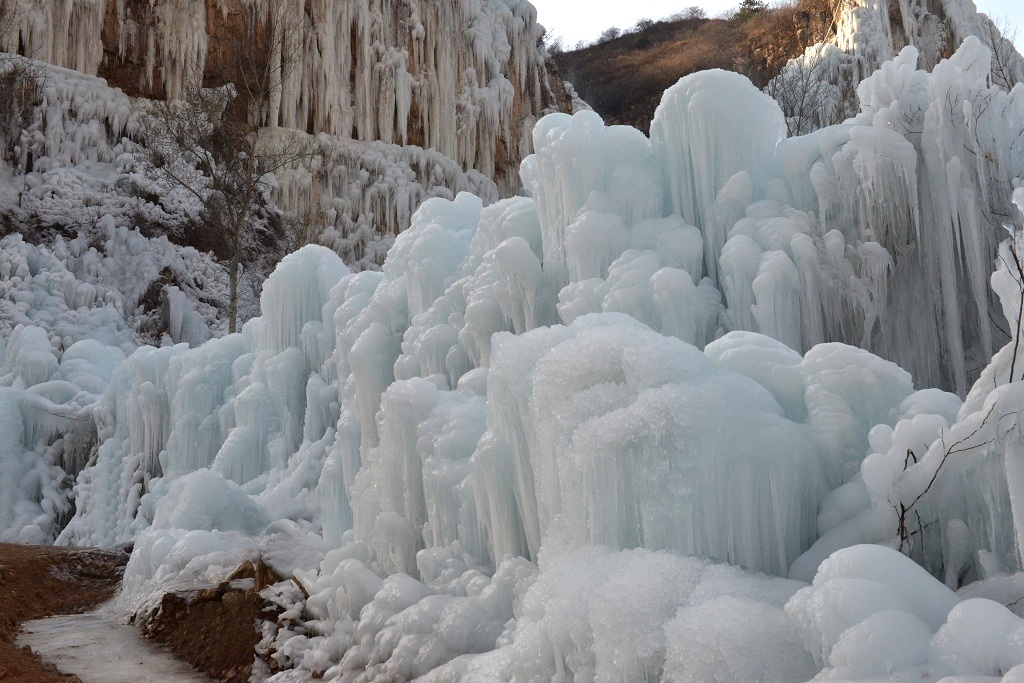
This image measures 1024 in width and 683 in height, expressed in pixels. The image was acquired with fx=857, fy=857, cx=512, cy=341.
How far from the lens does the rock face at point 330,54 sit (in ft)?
69.7

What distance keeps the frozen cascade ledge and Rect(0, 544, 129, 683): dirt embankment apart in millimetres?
431

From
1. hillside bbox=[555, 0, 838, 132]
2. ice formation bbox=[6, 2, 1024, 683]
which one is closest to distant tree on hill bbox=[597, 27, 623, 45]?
hillside bbox=[555, 0, 838, 132]

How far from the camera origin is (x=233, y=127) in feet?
71.1

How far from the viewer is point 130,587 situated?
930cm

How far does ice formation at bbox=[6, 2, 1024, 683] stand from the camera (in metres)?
3.64

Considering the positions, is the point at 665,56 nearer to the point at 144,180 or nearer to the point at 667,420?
the point at 144,180

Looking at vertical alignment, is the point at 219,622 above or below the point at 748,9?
below

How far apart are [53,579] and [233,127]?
567 inches

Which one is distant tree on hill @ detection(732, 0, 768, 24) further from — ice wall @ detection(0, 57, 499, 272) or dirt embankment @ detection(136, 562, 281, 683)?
dirt embankment @ detection(136, 562, 281, 683)

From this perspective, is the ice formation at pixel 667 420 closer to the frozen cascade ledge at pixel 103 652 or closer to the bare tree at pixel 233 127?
the frozen cascade ledge at pixel 103 652

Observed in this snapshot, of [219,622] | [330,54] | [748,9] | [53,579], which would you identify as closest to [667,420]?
[219,622]

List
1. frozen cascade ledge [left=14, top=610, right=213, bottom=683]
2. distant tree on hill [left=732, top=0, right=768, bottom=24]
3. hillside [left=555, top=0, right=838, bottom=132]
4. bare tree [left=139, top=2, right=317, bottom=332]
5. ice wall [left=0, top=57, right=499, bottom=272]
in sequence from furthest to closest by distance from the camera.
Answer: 1. distant tree on hill [left=732, top=0, right=768, bottom=24]
2. hillside [left=555, top=0, right=838, bottom=132]
3. bare tree [left=139, top=2, right=317, bottom=332]
4. ice wall [left=0, top=57, right=499, bottom=272]
5. frozen cascade ledge [left=14, top=610, right=213, bottom=683]

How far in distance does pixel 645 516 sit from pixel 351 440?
464cm

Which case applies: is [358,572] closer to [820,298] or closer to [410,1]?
[820,298]
